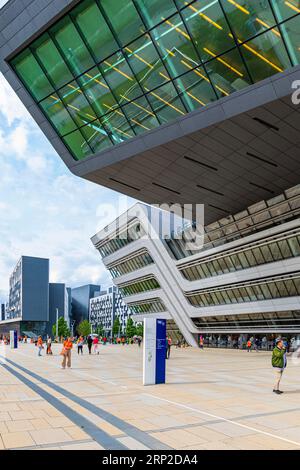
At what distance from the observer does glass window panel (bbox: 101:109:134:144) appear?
2602cm

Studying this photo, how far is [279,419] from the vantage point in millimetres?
10461

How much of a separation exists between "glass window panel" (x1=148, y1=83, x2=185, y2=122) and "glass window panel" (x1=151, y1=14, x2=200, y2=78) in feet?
3.07

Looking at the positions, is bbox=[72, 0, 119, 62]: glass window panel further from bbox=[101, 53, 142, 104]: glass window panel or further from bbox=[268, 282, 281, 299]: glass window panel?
bbox=[268, 282, 281, 299]: glass window panel

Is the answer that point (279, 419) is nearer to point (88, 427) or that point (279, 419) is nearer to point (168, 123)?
point (88, 427)

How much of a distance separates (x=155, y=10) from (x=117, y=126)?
6.89 meters

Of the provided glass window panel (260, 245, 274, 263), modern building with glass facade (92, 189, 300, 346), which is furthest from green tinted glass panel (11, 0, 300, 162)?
glass window panel (260, 245, 274, 263)

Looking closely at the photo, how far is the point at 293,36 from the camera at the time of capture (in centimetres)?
1930

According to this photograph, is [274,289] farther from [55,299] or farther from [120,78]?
[55,299]

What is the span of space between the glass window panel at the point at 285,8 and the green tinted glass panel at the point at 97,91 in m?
9.77

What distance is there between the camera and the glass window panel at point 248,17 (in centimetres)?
1945

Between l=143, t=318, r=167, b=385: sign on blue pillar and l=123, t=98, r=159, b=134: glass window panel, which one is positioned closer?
l=143, t=318, r=167, b=385: sign on blue pillar

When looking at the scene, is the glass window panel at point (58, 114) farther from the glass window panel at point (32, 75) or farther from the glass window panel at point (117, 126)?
the glass window panel at point (117, 126)

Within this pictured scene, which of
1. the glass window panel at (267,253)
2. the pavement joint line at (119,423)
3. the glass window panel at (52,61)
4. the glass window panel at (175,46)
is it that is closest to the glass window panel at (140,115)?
the glass window panel at (175,46)

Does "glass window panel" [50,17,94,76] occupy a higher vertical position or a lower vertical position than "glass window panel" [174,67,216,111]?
higher
